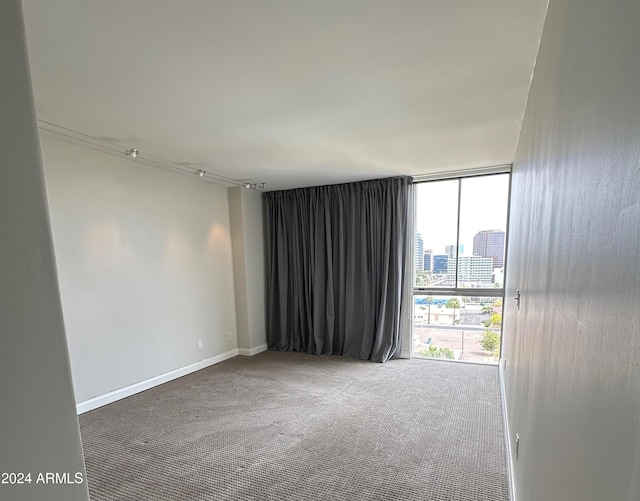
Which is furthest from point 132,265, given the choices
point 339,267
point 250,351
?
point 339,267

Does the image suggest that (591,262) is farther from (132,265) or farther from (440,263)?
(440,263)

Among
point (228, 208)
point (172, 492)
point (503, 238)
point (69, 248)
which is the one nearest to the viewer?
point (172, 492)

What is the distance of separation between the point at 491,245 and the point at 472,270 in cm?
38

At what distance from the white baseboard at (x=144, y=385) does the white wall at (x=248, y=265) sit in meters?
0.43

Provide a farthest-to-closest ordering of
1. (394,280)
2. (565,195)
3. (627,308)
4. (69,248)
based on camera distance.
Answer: (394,280), (69,248), (565,195), (627,308)

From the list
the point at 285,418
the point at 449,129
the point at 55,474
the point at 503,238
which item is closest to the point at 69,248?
the point at 285,418

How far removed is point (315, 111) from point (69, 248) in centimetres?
241

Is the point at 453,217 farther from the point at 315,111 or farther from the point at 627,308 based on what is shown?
the point at 627,308

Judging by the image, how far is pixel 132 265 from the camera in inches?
134

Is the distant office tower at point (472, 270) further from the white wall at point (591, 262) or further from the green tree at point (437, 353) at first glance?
the white wall at point (591, 262)

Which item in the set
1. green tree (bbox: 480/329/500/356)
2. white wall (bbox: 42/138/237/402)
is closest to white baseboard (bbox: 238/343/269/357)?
white wall (bbox: 42/138/237/402)

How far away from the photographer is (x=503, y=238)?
13.3ft

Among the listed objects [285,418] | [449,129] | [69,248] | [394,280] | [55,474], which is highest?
[449,129]

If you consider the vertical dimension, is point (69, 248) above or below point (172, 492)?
above
